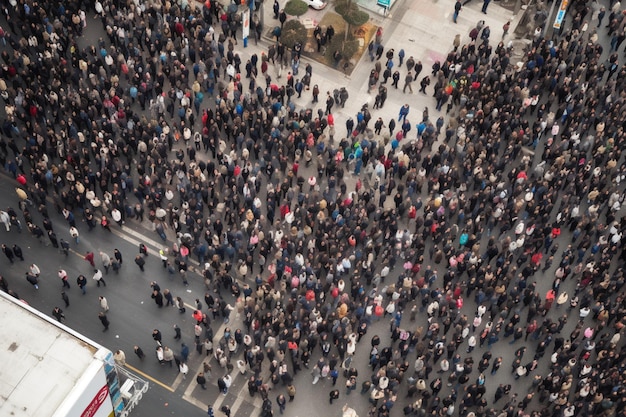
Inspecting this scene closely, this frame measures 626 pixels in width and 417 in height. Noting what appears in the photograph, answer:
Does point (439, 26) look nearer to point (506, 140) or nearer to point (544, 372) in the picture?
point (506, 140)

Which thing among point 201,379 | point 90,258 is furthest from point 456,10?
point 201,379

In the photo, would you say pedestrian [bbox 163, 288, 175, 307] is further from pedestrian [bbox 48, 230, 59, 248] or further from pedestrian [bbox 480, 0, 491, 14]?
pedestrian [bbox 480, 0, 491, 14]

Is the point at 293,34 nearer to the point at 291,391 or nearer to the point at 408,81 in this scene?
the point at 408,81

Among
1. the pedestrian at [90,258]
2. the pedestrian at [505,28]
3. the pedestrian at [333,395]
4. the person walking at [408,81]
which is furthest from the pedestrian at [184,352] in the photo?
the pedestrian at [505,28]

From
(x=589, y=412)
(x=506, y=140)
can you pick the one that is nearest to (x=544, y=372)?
(x=589, y=412)

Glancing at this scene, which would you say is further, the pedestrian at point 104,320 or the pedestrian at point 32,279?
Result: the pedestrian at point 32,279

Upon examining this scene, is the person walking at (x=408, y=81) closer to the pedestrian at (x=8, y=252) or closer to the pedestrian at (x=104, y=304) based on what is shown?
the pedestrian at (x=104, y=304)
